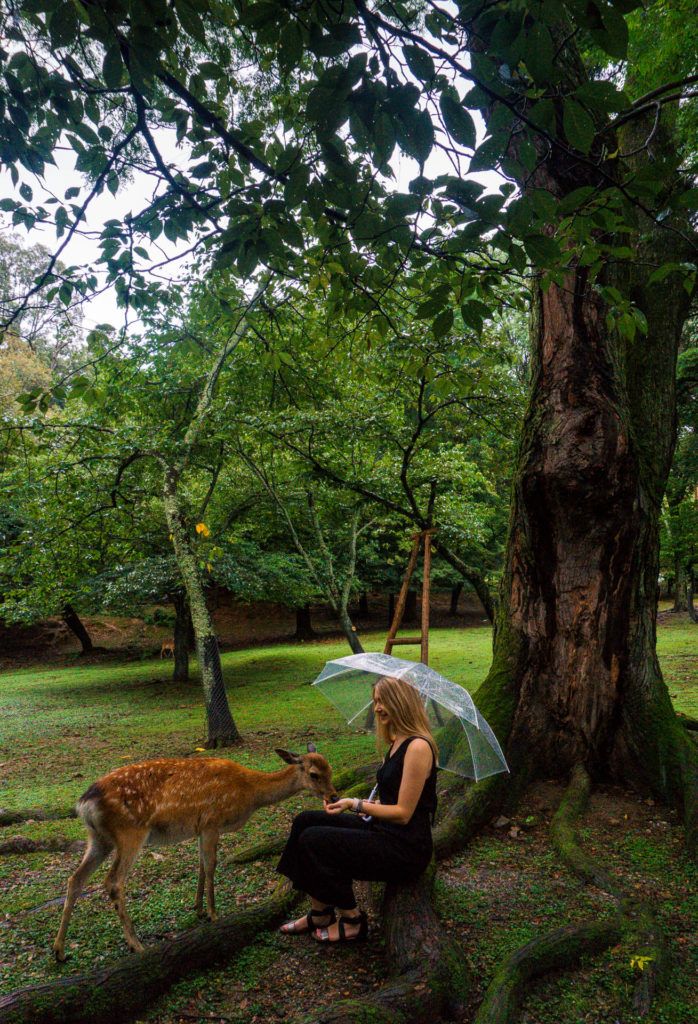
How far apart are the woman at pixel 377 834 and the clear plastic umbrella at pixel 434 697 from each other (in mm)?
216

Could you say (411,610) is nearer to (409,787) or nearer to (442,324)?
(409,787)

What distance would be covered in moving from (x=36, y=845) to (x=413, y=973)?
3.78m

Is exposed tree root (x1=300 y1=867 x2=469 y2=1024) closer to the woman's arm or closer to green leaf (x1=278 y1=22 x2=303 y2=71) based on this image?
the woman's arm

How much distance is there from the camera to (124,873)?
11.4 ft

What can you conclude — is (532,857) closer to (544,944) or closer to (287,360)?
(544,944)

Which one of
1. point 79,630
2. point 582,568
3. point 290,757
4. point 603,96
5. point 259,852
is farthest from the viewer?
point 79,630

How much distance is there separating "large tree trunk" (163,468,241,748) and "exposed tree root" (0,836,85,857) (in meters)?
3.81

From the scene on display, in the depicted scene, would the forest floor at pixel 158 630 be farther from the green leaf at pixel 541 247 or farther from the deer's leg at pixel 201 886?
the green leaf at pixel 541 247

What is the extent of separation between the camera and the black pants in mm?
3428

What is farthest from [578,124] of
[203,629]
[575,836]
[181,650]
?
[181,650]

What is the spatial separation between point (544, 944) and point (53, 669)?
68.3 ft

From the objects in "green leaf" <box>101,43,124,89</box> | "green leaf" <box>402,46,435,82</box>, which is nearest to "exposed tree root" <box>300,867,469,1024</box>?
"green leaf" <box>402,46,435,82</box>

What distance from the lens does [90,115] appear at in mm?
3260

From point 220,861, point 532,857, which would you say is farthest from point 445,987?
point 220,861
